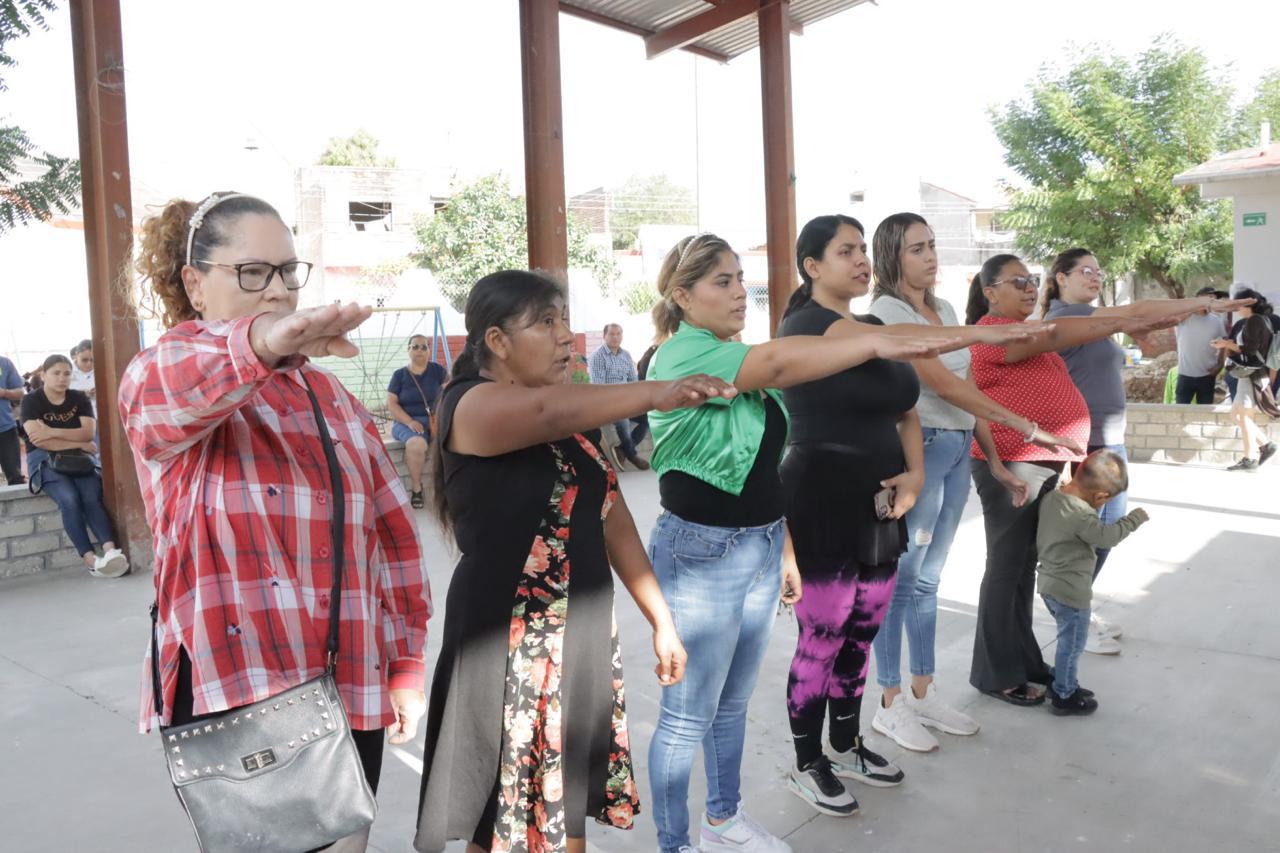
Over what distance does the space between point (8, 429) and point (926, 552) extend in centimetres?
899

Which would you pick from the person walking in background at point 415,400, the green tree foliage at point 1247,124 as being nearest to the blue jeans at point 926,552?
the person walking in background at point 415,400

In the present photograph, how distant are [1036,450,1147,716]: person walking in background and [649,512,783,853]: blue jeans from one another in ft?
5.12

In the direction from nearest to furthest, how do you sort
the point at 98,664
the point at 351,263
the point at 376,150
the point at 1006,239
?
the point at 98,664
the point at 351,263
the point at 1006,239
the point at 376,150

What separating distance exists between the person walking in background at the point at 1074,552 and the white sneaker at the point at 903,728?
2.03 feet

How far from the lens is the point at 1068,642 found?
376 cm

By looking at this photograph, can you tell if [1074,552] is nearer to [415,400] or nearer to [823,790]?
[823,790]

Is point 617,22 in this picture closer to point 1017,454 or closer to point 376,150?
point 1017,454

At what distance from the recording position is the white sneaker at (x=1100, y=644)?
14.6ft

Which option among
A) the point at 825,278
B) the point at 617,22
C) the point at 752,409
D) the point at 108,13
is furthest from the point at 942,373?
the point at 617,22

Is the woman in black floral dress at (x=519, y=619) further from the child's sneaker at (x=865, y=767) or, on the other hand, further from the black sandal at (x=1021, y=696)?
the black sandal at (x=1021, y=696)

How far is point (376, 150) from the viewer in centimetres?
4916

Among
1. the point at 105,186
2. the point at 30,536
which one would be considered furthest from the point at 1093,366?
the point at 30,536

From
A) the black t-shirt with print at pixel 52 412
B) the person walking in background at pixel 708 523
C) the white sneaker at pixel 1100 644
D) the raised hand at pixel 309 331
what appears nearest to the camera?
the raised hand at pixel 309 331

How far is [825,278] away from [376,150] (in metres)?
49.6
